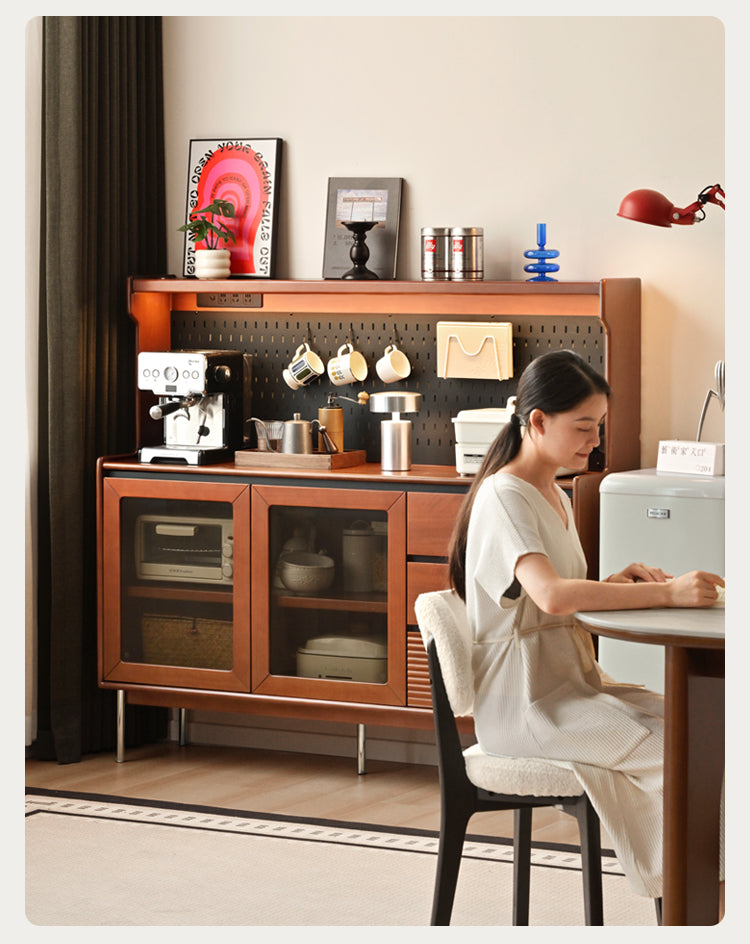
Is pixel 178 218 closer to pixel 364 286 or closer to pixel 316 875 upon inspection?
pixel 364 286

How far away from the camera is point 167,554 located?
416 centimetres

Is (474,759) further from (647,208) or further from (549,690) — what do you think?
(647,208)

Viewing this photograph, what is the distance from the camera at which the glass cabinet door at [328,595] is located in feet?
12.8

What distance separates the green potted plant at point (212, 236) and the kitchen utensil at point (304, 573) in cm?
95

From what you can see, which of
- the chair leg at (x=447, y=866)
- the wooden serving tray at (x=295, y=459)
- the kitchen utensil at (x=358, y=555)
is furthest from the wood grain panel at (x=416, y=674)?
the chair leg at (x=447, y=866)

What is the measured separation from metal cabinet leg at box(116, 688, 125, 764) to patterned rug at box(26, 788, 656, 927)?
0.41 m

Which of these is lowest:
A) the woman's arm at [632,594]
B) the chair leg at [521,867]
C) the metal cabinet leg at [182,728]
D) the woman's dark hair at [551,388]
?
Answer: the metal cabinet leg at [182,728]

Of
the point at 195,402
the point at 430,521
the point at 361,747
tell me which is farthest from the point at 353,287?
the point at 361,747

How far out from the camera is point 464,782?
7.72ft

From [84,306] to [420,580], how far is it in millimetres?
1334

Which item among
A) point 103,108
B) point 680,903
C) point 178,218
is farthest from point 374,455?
point 680,903

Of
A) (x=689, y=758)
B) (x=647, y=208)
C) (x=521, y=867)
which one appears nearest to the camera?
(x=689, y=758)

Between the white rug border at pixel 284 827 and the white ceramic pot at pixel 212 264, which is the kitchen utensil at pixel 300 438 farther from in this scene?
the white rug border at pixel 284 827
